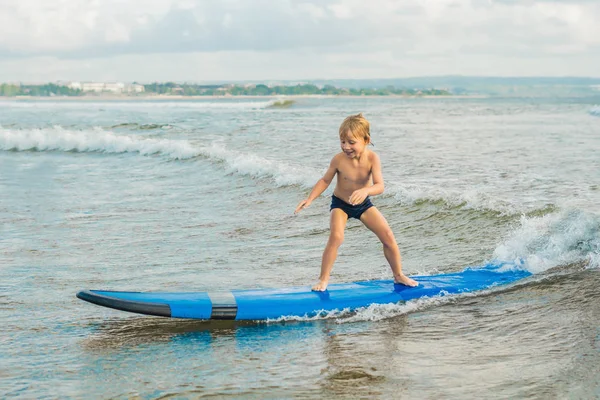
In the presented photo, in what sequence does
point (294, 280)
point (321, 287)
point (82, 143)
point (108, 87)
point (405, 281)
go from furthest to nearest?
point (108, 87), point (82, 143), point (294, 280), point (405, 281), point (321, 287)

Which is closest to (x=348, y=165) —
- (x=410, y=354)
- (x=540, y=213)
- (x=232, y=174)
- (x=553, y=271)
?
(x=410, y=354)

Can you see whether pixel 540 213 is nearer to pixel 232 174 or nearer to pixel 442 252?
pixel 442 252

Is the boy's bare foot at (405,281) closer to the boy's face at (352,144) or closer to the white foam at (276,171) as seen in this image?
the boy's face at (352,144)

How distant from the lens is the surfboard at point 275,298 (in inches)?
215

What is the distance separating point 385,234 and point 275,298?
3.54 ft

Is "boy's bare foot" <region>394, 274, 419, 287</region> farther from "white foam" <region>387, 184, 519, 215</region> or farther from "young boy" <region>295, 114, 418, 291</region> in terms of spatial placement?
"white foam" <region>387, 184, 519, 215</region>

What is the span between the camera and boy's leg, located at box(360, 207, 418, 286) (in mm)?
6227

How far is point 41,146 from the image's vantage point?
26859 mm

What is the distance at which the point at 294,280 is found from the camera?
7.11 meters

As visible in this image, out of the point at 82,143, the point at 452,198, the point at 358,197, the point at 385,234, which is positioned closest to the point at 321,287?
the point at 385,234

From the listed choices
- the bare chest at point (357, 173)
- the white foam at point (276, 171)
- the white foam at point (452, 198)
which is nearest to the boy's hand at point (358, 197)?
the bare chest at point (357, 173)

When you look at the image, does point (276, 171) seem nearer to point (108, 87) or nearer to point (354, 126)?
point (354, 126)

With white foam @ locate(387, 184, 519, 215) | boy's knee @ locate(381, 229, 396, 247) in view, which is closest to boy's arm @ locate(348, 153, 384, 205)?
boy's knee @ locate(381, 229, 396, 247)

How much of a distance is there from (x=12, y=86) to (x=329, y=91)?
178 feet
